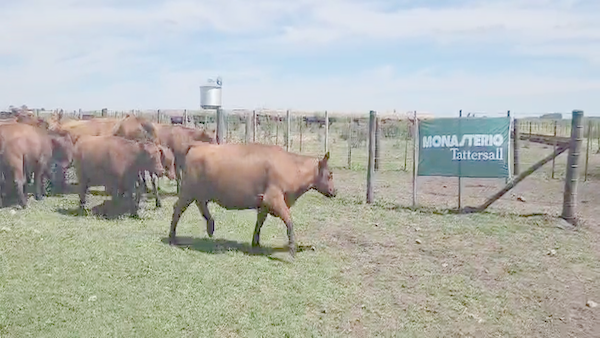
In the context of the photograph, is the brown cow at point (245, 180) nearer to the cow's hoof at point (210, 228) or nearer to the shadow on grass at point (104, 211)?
the cow's hoof at point (210, 228)

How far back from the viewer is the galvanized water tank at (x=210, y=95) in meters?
29.8

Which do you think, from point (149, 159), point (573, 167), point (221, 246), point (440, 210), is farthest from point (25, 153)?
point (573, 167)

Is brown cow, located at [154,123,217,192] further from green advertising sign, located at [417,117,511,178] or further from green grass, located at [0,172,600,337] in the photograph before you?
green advertising sign, located at [417,117,511,178]

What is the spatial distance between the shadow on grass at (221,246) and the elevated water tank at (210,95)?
20.7 meters

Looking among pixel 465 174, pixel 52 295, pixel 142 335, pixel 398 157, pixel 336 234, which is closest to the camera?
pixel 142 335

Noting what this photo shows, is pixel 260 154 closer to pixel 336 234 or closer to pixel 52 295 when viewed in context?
pixel 336 234

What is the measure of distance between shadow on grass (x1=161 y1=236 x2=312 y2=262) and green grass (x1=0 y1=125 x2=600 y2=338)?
0.03 metres

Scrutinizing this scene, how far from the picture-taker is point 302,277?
7867 millimetres

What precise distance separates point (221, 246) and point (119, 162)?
12.0 feet

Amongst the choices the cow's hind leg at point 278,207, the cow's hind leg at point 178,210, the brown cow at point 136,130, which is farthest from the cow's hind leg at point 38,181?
the cow's hind leg at point 278,207

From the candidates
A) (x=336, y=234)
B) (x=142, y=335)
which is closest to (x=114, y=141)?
(x=336, y=234)

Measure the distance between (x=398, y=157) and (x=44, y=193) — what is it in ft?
56.9

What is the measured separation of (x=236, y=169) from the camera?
921 centimetres

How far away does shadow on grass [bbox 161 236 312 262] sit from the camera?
902 centimetres
